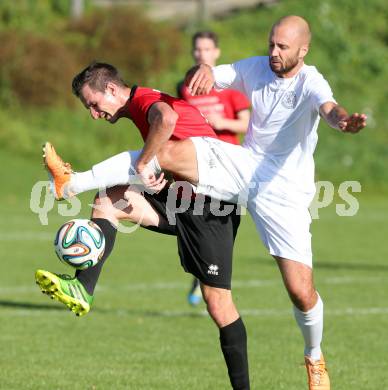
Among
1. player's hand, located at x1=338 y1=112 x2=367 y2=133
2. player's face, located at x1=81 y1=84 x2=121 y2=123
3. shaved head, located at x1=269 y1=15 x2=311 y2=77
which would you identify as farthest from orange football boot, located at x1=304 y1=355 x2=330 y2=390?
player's face, located at x1=81 y1=84 x2=121 y2=123

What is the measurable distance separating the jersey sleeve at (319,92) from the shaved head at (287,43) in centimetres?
19

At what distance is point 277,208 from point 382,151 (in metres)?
23.2

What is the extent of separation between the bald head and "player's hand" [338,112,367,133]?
3.15ft

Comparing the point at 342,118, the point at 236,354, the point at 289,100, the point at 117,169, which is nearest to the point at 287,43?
the point at 289,100

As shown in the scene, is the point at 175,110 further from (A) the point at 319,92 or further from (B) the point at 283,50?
(A) the point at 319,92

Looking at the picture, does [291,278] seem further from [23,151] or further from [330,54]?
[330,54]

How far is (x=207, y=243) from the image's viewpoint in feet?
23.0

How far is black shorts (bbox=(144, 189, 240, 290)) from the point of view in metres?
6.99

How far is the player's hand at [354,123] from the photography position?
6.15 m

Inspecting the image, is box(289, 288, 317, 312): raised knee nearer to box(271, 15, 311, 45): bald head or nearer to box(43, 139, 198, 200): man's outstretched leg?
box(43, 139, 198, 200): man's outstretched leg

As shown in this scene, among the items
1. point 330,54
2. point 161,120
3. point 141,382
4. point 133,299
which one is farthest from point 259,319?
point 330,54

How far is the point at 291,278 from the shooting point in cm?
702

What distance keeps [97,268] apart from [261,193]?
1.15 meters

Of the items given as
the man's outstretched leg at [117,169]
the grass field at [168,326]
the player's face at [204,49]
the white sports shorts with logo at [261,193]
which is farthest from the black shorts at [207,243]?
the player's face at [204,49]
